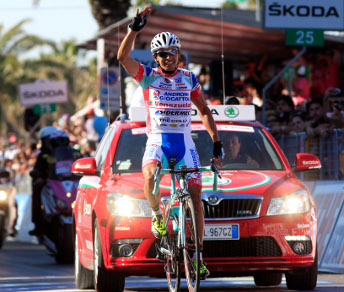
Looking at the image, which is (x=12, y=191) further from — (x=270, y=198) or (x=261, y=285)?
(x=270, y=198)

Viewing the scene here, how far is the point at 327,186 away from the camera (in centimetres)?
1384

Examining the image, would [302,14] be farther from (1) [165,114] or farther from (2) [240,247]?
(1) [165,114]

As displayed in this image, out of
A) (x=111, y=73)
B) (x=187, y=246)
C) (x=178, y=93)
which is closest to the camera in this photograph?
(x=187, y=246)

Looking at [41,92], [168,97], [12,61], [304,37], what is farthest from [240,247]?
[12,61]

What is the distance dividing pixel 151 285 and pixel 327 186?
336 cm

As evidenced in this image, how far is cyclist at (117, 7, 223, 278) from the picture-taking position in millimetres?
8758

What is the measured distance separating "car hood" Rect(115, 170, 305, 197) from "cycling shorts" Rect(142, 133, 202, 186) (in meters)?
0.72

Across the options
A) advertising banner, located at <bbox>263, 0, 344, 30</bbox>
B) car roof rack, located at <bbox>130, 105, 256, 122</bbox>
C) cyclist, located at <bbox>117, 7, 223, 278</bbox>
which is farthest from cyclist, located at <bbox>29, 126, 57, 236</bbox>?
cyclist, located at <bbox>117, 7, 223, 278</bbox>

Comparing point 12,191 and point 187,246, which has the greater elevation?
point 187,246

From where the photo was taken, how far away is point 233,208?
9547 millimetres

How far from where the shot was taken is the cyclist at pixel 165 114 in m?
8.76

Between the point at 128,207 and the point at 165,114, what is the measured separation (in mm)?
1043

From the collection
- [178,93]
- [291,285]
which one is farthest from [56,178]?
[178,93]

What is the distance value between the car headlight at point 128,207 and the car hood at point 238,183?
0.19 ft
